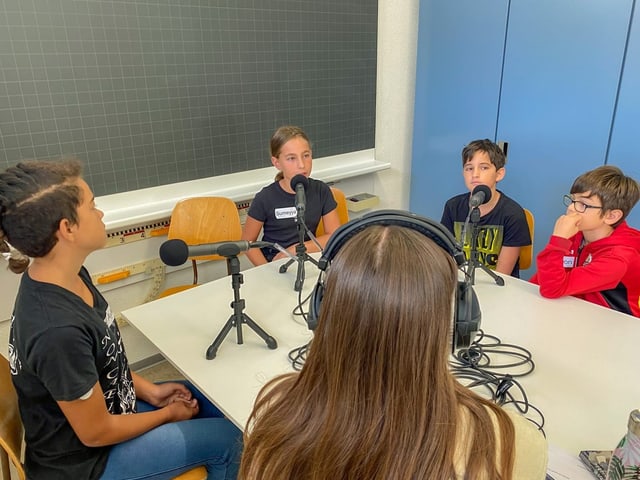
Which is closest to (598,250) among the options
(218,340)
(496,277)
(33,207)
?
(496,277)

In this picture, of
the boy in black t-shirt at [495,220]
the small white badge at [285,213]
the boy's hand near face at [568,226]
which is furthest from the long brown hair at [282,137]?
the boy's hand near face at [568,226]

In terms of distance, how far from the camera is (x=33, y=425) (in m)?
1.14

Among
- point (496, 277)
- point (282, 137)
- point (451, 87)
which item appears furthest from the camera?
point (451, 87)

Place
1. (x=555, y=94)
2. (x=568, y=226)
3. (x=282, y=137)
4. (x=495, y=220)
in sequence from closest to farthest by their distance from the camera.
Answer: (x=568, y=226) → (x=495, y=220) → (x=282, y=137) → (x=555, y=94)

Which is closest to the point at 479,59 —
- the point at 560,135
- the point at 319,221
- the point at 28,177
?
the point at 560,135

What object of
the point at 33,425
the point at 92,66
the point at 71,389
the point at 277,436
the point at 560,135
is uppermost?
the point at 92,66

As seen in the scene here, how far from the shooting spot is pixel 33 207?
1.08m

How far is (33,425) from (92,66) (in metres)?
1.41

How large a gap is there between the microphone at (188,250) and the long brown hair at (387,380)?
2.09 ft

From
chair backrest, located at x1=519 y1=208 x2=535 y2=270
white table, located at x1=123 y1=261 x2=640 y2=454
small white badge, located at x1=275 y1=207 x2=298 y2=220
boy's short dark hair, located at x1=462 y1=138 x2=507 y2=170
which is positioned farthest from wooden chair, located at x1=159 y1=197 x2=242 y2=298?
chair backrest, located at x1=519 y1=208 x2=535 y2=270

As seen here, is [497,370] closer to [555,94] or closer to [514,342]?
[514,342]

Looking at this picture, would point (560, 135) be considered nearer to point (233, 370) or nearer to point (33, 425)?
point (233, 370)

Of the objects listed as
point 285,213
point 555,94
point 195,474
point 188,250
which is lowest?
point 195,474

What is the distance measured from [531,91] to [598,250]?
1161 millimetres
